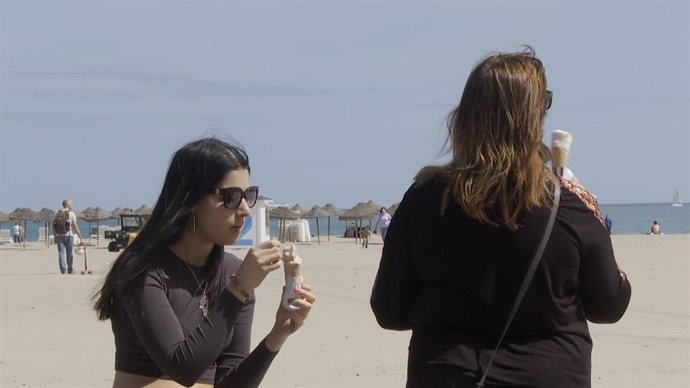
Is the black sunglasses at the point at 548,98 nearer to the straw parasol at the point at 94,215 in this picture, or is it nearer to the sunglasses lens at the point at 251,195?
the sunglasses lens at the point at 251,195

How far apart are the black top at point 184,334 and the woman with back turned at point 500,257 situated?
0.52 meters

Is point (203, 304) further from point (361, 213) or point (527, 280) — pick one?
point (361, 213)

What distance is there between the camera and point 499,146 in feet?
9.45

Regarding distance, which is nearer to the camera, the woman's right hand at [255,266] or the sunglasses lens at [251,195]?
the woman's right hand at [255,266]

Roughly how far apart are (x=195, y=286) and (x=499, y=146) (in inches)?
40.3

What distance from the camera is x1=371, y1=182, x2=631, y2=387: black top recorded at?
2805 mm

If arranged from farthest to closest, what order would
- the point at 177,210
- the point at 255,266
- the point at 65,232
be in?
the point at 65,232 → the point at 177,210 → the point at 255,266

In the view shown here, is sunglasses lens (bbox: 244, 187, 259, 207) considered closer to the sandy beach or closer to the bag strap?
the bag strap

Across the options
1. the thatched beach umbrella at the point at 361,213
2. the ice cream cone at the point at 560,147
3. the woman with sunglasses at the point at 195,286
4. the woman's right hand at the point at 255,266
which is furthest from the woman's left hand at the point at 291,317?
the thatched beach umbrella at the point at 361,213

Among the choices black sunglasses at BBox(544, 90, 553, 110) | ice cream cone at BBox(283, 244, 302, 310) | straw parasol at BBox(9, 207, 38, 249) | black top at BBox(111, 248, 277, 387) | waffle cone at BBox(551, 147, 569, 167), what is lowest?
straw parasol at BBox(9, 207, 38, 249)

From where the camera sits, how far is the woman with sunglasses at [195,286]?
9.55 feet

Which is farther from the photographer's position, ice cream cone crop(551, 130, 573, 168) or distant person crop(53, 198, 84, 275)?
distant person crop(53, 198, 84, 275)

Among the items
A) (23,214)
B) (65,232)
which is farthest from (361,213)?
(65,232)

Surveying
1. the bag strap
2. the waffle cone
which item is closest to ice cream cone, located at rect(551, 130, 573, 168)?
the waffle cone
